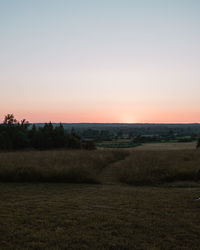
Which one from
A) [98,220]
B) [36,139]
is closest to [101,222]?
[98,220]

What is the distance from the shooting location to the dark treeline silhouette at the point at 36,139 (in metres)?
32.5

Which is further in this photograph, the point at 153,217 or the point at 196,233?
the point at 153,217

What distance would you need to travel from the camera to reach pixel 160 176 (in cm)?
1162

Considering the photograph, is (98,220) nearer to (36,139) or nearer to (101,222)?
(101,222)

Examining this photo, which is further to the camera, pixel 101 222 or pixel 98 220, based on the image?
pixel 98 220

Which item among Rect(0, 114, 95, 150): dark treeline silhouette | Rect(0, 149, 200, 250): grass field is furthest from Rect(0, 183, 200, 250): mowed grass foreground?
Rect(0, 114, 95, 150): dark treeline silhouette

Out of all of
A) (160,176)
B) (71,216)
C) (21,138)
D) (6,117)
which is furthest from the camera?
(6,117)

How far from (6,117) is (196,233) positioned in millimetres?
36566

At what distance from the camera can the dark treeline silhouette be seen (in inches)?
1279

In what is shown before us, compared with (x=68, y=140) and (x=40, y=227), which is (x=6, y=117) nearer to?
(x=68, y=140)

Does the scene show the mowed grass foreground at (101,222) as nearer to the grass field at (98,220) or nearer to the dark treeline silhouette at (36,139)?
the grass field at (98,220)

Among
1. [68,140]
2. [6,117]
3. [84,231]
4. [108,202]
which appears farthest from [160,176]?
[6,117]

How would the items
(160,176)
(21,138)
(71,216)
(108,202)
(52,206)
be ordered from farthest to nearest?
(21,138) → (160,176) → (108,202) → (52,206) → (71,216)

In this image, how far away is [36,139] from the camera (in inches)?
1346
